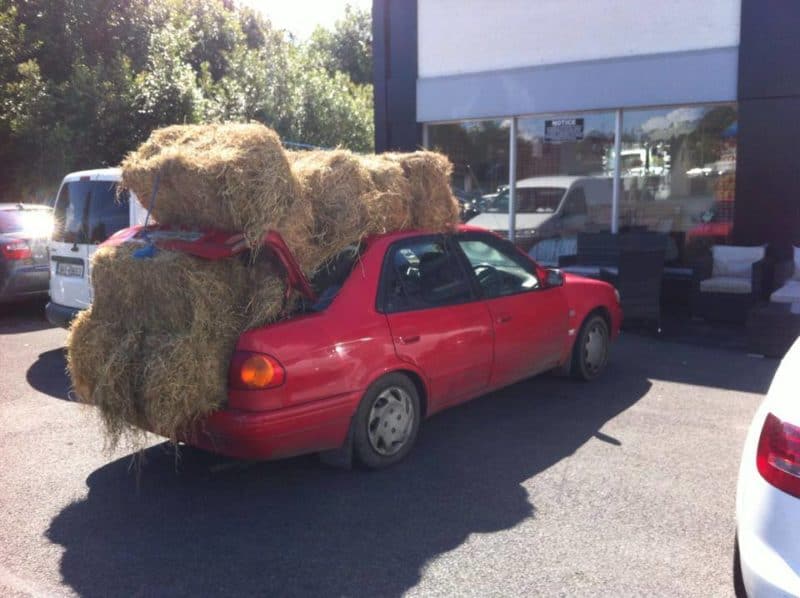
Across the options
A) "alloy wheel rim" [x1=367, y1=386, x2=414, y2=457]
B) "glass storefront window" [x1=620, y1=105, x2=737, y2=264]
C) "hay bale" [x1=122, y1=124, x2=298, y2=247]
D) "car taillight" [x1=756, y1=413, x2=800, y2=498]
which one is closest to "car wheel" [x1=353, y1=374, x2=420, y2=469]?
"alloy wheel rim" [x1=367, y1=386, x2=414, y2=457]

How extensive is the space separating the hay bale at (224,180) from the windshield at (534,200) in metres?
7.44

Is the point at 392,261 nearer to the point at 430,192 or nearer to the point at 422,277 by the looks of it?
the point at 422,277

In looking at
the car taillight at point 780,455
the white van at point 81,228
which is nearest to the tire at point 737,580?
the car taillight at point 780,455

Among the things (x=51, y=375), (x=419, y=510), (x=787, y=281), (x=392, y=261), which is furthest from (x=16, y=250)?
(x=787, y=281)

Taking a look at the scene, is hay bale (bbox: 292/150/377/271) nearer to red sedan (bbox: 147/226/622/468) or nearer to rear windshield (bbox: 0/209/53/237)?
red sedan (bbox: 147/226/622/468)

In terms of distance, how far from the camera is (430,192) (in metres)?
5.80

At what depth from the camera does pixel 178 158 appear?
4824 mm

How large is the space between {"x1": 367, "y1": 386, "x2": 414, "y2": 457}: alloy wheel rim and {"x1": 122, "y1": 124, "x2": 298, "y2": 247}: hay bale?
51.0 inches

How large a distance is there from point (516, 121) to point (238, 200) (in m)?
7.93

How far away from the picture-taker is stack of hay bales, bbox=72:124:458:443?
446 centimetres

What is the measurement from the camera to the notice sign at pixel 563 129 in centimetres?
1130

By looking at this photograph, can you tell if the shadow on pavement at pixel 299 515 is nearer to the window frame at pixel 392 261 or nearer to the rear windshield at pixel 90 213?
the window frame at pixel 392 261

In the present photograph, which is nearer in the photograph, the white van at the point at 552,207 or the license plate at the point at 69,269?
the license plate at the point at 69,269

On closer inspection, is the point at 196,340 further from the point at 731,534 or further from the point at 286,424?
the point at 731,534
